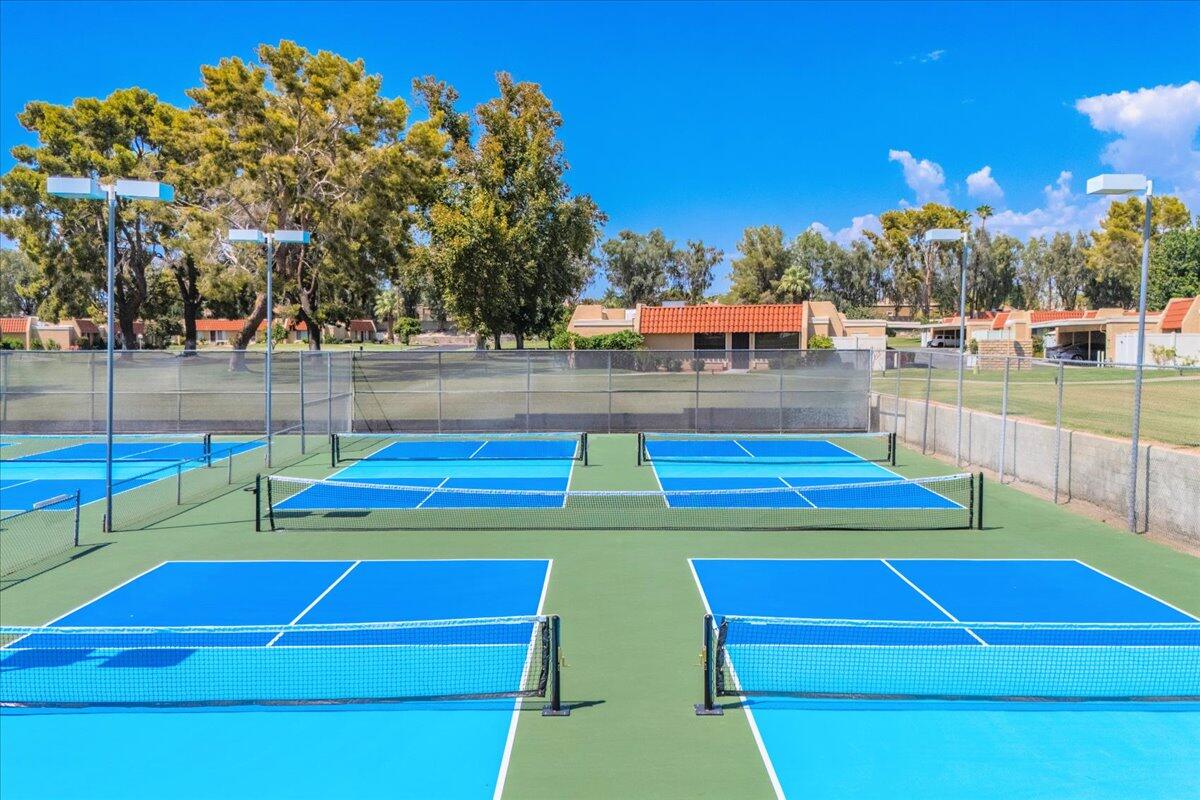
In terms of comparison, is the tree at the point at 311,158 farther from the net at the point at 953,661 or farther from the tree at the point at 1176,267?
the tree at the point at 1176,267

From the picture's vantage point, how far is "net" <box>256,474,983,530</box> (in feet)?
49.5

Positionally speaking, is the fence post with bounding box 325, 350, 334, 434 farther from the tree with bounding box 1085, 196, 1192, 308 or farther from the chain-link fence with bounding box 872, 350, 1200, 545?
the tree with bounding box 1085, 196, 1192, 308

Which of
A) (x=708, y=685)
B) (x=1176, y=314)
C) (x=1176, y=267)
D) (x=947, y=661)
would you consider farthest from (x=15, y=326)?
(x=947, y=661)

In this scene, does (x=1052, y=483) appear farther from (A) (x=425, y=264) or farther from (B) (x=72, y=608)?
(A) (x=425, y=264)

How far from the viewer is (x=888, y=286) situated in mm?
117938

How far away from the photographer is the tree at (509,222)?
39906 mm

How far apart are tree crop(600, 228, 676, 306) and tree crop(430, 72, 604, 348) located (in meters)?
66.1

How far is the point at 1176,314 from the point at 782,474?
37888mm

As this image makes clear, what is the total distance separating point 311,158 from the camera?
38719 millimetres

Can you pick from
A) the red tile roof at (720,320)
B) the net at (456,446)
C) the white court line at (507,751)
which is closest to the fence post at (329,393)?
the net at (456,446)

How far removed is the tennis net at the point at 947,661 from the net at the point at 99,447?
1706cm

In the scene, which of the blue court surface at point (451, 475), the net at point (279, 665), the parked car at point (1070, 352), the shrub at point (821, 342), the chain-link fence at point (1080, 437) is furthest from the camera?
the parked car at point (1070, 352)

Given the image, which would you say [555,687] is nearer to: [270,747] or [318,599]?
[270,747]

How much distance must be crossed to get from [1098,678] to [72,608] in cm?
1027
